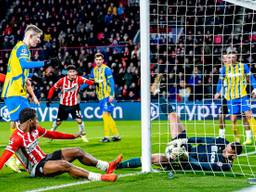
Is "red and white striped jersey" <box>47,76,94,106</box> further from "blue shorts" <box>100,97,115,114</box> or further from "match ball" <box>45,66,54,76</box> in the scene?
"match ball" <box>45,66,54,76</box>

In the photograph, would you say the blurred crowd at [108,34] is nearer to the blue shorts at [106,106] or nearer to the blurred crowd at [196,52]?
the blurred crowd at [196,52]

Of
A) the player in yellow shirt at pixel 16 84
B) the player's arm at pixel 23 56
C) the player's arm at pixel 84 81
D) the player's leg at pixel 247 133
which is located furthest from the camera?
the player's arm at pixel 84 81

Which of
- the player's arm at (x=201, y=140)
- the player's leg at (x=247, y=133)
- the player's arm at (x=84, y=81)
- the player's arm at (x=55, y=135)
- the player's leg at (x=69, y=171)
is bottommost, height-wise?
the player's leg at (x=247, y=133)

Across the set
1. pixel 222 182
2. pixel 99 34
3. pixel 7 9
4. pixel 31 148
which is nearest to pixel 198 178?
pixel 222 182

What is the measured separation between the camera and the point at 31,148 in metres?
7.67

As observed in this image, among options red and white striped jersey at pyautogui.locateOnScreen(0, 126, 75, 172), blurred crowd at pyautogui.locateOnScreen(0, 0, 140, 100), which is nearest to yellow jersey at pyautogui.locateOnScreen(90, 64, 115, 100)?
red and white striped jersey at pyautogui.locateOnScreen(0, 126, 75, 172)

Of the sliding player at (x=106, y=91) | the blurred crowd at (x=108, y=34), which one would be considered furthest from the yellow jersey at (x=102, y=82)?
the blurred crowd at (x=108, y=34)

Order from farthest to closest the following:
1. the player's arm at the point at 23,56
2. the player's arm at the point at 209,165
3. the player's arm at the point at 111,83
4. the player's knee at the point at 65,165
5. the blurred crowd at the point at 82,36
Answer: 1. the blurred crowd at the point at 82,36
2. the player's arm at the point at 111,83
3. the player's arm at the point at 23,56
4. the player's arm at the point at 209,165
5. the player's knee at the point at 65,165

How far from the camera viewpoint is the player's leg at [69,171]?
716 cm

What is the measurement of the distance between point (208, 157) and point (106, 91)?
260 inches

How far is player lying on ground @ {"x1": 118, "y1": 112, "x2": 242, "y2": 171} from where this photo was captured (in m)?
8.26

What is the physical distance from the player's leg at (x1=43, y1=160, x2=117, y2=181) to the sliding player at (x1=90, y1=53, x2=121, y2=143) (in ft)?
20.4

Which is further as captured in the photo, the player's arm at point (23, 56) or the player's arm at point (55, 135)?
the player's arm at point (23, 56)

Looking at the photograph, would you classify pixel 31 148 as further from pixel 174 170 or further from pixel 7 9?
pixel 7 9
